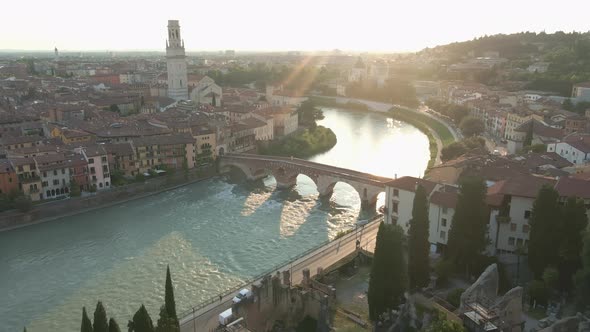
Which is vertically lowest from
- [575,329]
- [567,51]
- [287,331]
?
[287,331]

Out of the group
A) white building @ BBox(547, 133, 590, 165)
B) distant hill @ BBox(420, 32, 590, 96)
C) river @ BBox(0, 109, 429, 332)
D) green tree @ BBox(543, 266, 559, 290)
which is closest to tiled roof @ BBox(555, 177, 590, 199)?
green tree @ BBox(543, 266, 559, 290)

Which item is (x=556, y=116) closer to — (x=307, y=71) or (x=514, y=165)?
(x=514, y=165)

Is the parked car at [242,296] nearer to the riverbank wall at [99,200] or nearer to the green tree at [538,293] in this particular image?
the green tree at [538,293]

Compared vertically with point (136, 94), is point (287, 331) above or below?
below

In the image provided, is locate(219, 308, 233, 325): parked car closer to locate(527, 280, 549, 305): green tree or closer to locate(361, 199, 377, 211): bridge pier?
locate(527, 280, 549, 305): green tree

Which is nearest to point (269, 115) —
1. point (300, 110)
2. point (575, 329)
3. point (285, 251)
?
point (300, 110)

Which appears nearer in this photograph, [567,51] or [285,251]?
[285,251]

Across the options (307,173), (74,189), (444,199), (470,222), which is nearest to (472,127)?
(307,173)
